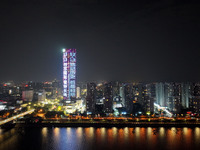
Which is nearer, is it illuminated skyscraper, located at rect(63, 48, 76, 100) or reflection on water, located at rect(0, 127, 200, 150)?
reflection on water, located at rect(0, 127, 200, 150)

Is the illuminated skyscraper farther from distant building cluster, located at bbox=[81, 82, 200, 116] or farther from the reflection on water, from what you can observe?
the reflection on water

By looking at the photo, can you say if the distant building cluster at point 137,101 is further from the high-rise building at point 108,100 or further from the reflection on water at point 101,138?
the reflection on water at point 101,138

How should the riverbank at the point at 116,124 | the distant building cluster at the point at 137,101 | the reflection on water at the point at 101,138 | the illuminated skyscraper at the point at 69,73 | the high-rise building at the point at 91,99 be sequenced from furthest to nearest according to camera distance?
the illuminated skyscraper at the point at 69,73
the high-rise building at the point at 91,99
the distant building cluster at the point at 137,101
the riverbank at the point at 116,124
the reflection on water at the point at 101,138

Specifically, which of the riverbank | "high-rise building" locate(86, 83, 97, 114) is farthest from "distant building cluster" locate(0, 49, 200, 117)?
the riverbank

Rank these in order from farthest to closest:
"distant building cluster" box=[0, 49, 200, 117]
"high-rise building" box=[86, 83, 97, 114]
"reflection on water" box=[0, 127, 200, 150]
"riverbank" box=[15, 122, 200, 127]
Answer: "high-rise building" box=[86, 83, 97, 114]
"distant building cluster" box=[0, 49, 200, 117]
"riverbank" box=[15, 122, 200, 127]
"reflection on water" box=[0, 127, 200, 150]

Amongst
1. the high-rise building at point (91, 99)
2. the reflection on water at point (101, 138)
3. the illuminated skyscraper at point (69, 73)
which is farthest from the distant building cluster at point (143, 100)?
the illuminated skyscraper at point (69, 73)
